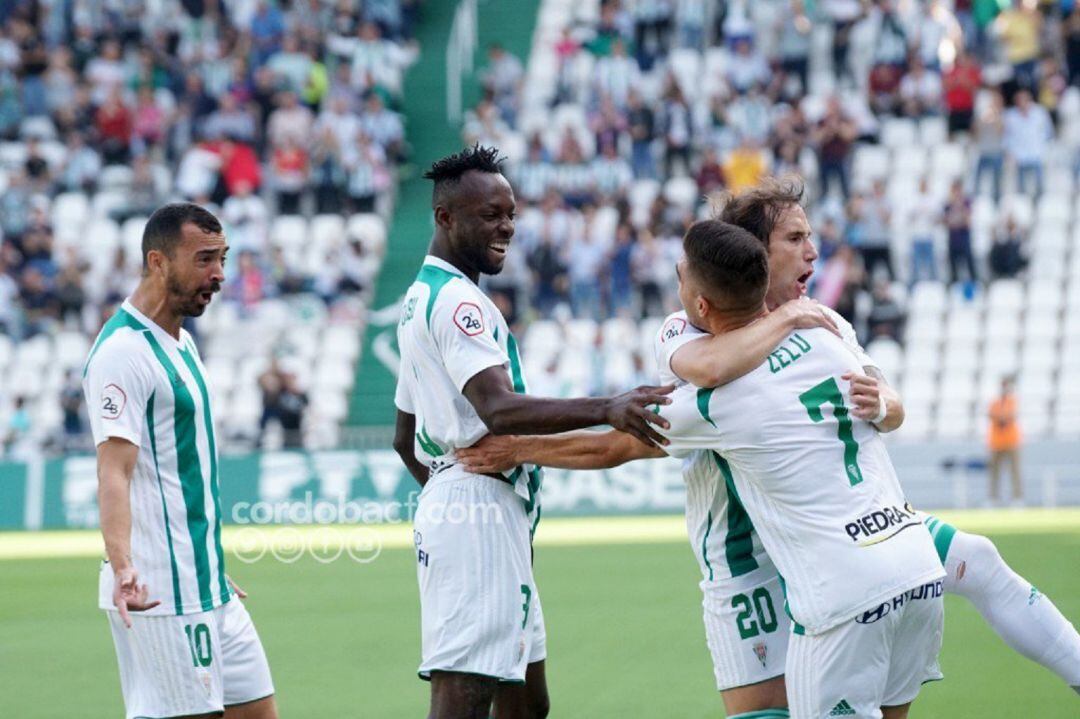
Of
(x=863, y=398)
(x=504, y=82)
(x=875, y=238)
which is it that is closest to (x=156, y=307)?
(x=863, y=398)

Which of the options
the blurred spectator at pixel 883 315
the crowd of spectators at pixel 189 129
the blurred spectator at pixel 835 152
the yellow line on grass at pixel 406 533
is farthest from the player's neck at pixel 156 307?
the blurred spectator at pixel 835 152

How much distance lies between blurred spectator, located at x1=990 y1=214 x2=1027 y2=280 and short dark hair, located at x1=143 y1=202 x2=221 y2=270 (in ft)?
58.1

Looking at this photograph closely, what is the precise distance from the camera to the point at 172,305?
18.9ft

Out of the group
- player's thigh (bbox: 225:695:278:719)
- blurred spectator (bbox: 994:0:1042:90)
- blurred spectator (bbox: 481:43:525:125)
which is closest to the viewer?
player's thigh (bbox: 225:695:278:719)

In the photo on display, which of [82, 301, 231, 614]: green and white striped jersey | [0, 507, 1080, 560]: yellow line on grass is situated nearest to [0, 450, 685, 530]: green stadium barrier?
[0, 507, 1080, 560]: yellow line on grass

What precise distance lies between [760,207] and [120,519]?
2.50 meters

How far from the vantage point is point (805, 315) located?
4.87 meters

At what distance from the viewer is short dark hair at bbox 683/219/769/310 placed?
472 centimetres

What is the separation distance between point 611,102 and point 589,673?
16351 millimetres

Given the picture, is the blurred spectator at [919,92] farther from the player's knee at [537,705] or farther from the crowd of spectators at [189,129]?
the player's knee at [537,705]

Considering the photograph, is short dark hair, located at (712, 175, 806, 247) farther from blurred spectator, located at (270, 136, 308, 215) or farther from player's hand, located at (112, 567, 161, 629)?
blurred spectator, located at (270, 136, 308, 215)

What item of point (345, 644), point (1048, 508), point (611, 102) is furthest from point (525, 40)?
point (345, 644)

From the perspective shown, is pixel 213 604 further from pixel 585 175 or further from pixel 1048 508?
pixel 585 175

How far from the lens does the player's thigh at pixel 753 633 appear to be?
211 inches
